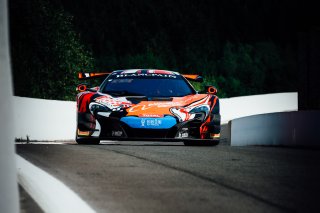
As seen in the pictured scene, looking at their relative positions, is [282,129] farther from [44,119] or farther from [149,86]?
[44,119]

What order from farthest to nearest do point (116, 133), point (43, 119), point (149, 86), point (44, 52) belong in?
point (44, 52) → point (43, 119) → point (149, 86) → point (116, 133)

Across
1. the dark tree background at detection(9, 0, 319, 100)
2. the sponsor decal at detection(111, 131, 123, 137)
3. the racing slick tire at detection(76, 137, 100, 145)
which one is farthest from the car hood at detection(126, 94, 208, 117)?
the dark tree background at detection(9, 0, 319, 100)

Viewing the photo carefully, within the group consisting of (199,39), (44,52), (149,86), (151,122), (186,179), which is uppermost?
(199,39)

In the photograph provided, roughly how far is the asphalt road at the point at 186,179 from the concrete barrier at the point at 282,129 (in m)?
2.10

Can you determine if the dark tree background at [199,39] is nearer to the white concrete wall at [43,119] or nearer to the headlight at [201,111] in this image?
the white concrete wall at [43,119]

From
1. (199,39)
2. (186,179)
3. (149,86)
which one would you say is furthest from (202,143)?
(199,39)

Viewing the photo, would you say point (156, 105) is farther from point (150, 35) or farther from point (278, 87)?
point (150, 35)

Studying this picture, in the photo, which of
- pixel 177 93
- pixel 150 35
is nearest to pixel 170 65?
pixel 150 35

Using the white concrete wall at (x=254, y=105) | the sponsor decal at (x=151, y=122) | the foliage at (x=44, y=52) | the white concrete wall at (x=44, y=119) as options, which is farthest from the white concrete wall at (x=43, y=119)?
the foliage at (x=44, y=52)

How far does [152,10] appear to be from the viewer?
94.1m

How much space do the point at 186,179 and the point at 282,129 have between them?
6906 millimetres

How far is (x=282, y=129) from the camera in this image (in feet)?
46.1

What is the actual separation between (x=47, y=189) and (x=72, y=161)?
3.16 meters

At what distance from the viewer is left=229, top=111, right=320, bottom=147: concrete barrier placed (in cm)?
1316
